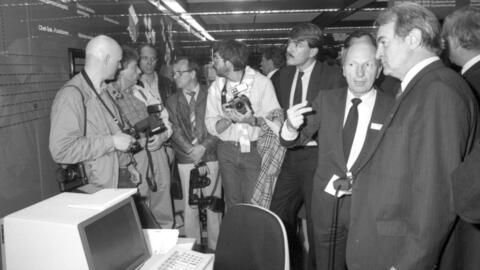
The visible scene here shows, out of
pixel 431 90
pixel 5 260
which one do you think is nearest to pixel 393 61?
pixel 431 90

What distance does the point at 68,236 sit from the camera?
3.75 ft

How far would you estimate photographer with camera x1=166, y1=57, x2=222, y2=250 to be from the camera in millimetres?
3145

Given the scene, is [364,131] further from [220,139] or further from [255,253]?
[220,139]

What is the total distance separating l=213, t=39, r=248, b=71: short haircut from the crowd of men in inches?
0.4

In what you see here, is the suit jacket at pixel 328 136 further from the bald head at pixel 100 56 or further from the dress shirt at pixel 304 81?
the bald head at pixel 100 56

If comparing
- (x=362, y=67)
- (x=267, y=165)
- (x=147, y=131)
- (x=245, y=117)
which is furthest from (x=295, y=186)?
(x=147, y=131)

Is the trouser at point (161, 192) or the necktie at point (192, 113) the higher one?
the necktie at point (192, 113)

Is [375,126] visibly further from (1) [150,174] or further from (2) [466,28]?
(1) [150,174]

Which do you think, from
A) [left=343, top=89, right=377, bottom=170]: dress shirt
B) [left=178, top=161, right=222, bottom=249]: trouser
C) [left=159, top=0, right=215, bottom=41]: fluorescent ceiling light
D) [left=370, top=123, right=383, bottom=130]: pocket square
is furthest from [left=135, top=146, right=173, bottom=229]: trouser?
[left=159, top=0, right=215, bottom=41]: fluorescent ceiling light

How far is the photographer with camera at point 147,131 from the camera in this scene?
270cm

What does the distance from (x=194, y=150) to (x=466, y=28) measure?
212 cm

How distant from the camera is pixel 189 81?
331cm

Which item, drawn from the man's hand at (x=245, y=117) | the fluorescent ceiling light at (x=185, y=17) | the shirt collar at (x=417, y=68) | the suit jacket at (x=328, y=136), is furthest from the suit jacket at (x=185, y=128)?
the fluorescent ceiling light at (x=185, y=17)

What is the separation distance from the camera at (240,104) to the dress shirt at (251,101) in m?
0.14
